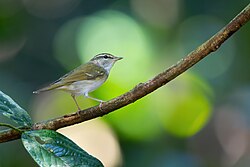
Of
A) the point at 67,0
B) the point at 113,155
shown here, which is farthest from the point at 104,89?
the point at 67,0

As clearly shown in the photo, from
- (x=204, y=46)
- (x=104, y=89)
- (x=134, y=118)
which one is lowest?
(x=134, y=118)

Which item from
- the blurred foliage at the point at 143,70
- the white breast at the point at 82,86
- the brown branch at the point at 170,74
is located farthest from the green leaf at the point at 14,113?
the blurred foliage at the point at 143,70

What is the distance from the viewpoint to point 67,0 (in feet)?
16.8

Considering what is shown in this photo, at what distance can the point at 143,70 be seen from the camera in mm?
3920

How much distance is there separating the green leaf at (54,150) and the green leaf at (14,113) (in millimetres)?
66

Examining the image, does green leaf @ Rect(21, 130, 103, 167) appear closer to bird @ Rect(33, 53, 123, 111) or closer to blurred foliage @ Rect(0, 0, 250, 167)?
bird @ Rect(33, 53, 123, 111)

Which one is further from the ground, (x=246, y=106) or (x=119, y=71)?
(x=119, y=71)

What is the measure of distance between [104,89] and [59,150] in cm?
222

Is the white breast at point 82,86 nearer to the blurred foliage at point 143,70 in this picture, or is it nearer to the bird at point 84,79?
the bird at point 84,79

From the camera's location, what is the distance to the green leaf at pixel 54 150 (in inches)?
41.0

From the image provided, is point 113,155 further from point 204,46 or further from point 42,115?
point 204,46

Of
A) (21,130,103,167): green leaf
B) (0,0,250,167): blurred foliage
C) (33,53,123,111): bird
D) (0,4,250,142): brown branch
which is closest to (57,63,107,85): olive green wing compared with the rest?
(33,53,123,111): bird

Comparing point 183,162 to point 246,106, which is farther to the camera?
point 246,106

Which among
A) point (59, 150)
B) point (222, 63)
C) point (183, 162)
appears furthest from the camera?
point (222, 63)
